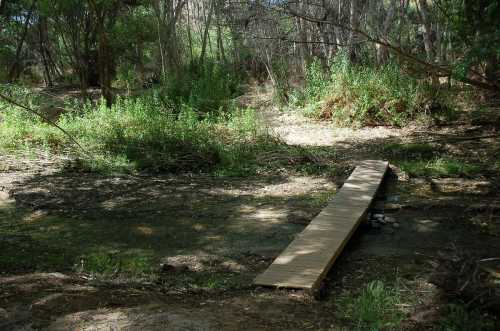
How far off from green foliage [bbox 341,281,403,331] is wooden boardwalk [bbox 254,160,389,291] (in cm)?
36

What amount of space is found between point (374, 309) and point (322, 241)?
1.32 m

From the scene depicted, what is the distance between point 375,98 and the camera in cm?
1130

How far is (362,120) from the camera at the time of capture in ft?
37.2

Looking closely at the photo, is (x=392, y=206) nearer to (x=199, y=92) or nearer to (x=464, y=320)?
(x=464, y=320)

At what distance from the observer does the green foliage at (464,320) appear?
315 centimetres

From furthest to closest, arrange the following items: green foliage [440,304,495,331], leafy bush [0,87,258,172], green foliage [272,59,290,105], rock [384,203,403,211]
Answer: green foliage [272,59,290,105] → leafy bush [0,87,258,172] → rock [384,203,403,211] → green foliage [440,304,495,331]

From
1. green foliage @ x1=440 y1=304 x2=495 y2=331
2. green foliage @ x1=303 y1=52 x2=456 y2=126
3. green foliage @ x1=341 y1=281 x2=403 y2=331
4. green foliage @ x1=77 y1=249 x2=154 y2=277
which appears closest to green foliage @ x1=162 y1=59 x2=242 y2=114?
green foliage @ x1=303 y1=52 x2=456 y2=126

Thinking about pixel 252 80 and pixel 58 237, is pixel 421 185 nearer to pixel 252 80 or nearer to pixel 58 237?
pixel 58 237

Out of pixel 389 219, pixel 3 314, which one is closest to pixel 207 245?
pixel 389 219

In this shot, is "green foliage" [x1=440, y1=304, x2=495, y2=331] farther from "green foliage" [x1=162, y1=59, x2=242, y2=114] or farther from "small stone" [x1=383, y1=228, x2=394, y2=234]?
"green foliage" [x1=162, y1=59, x2=242, y2=114]

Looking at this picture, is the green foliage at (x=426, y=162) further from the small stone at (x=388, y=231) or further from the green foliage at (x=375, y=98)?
the small stone at (x=388, y=231)

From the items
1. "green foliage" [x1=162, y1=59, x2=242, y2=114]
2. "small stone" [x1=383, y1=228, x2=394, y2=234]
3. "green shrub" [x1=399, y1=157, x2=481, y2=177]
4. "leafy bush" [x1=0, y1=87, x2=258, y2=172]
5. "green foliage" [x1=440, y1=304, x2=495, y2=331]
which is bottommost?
"small stone" [x1=383, y1=228, x2=394, y2=234]

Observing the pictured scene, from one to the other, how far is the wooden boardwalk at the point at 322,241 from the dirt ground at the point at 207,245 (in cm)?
16

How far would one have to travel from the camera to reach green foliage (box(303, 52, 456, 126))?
432 inches
